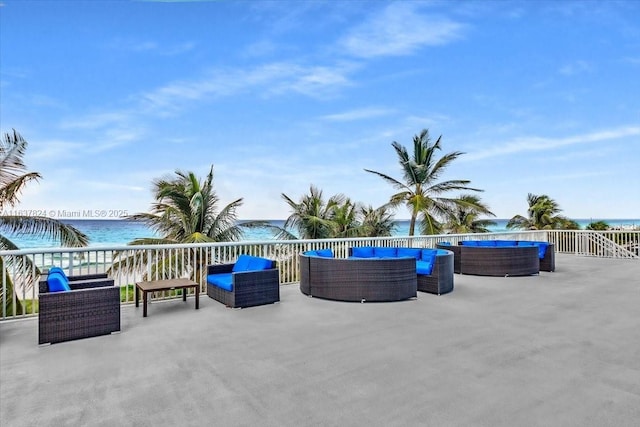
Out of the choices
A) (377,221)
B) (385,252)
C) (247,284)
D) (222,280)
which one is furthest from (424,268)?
(377,221)

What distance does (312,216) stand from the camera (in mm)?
12945

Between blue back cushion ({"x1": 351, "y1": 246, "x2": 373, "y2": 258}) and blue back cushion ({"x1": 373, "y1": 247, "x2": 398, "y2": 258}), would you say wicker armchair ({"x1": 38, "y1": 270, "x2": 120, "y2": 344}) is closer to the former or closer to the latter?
blue back cushion ({"x1": 351, "y1": 246, "x2": 373, "y2": 258})

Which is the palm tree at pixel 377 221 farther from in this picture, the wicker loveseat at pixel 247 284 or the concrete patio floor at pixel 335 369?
the concrete patio floor at pixel 335 369

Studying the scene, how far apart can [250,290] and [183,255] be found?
5.90 ft

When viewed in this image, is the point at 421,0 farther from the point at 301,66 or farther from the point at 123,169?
the point at 123,169

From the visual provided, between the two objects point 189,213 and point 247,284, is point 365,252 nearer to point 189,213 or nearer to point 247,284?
point 247,284

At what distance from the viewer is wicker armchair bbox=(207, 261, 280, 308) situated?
4879 millimetres

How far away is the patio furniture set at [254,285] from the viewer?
11.9 ft

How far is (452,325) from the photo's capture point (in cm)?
414

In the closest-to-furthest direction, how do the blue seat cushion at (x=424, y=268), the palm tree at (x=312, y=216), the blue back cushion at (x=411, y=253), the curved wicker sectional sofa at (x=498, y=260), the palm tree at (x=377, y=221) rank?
the blue seat cushion at (x=424, y=268)
the blue back cushion at (x=411, y=253)
the curved wicker sectional sofa at (x=498, y=260)
the palm tree at (x=312, y=216)
the palm tree at (x=377, y=221)

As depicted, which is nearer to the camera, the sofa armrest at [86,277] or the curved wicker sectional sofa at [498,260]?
the sofa armrest at [86,277]

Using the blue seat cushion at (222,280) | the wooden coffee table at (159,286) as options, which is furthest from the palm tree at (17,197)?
the blue seat cushion at (222,280)

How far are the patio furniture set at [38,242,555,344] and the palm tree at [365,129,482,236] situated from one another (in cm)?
763

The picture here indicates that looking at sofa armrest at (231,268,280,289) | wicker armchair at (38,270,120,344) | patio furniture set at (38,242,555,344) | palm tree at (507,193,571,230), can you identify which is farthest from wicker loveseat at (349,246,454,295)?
palm tree at (507,193,571,230)
